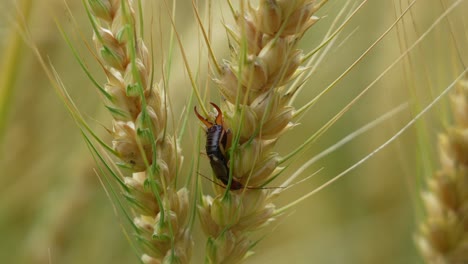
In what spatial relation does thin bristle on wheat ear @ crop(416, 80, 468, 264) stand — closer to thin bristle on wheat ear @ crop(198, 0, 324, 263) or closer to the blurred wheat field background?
the blurred wheat field background

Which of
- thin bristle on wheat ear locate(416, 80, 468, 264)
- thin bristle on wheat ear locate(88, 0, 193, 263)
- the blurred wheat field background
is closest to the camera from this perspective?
thin bristle on wheat ear locate(88, 0, 193, 263)

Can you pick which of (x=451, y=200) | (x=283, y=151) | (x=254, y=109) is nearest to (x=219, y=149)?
(x=254, y=109)

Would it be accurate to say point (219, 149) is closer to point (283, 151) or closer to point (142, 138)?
point (142, 138)

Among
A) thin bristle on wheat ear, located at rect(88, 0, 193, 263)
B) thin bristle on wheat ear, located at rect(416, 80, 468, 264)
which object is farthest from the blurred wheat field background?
thin bristle on wheat ear, located at rect(88, 0, 193, 263)

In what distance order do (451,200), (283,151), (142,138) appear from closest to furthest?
(142,138) → (451,200) → (283,151)

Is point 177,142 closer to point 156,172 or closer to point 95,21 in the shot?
point 156,172

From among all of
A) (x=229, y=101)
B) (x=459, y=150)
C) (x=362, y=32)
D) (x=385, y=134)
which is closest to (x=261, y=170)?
(x=229, y=101)

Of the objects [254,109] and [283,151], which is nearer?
[254,109]
